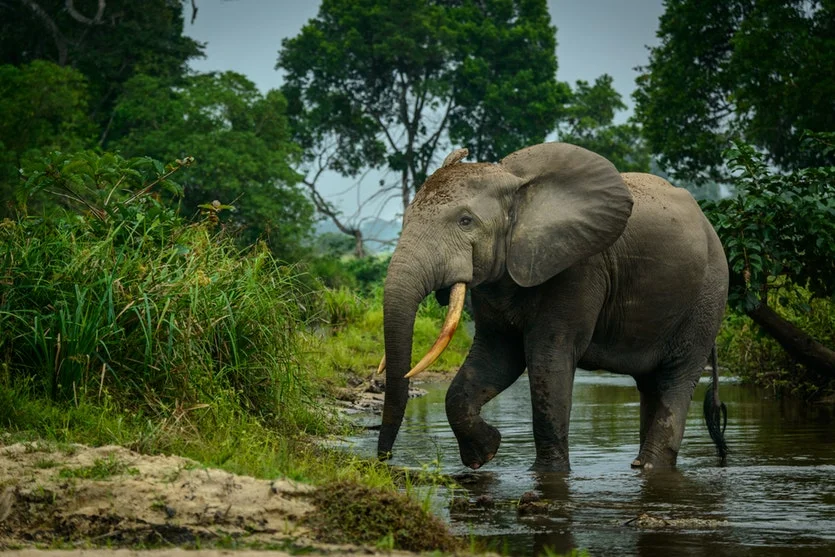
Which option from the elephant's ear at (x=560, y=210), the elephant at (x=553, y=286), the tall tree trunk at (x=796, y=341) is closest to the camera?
the elephant at (x=553, y=286)

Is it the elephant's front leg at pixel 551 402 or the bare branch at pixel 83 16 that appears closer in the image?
the elephant's front leg at pixel 551 402

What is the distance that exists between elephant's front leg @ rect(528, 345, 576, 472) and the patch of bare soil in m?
3.11

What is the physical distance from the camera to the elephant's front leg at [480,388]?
29.8 ft

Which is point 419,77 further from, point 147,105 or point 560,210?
point 560,210

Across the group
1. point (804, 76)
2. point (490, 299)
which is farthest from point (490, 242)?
point (804, 76)

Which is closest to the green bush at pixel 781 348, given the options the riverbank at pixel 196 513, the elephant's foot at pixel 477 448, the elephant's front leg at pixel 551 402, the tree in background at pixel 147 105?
the elephant's front leg at pixel 551 402

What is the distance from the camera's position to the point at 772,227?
11547mm

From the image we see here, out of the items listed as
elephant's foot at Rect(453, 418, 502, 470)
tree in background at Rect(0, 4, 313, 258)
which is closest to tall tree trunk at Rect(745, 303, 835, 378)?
elephant's foot at Rect(453, 418, 502, 470)

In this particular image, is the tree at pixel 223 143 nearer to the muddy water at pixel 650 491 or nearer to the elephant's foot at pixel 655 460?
the muddy water at pixel 650 491

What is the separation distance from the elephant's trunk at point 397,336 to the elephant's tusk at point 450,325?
127 millimetres

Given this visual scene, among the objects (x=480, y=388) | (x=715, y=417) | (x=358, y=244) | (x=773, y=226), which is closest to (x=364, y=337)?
(x=773, y=226)

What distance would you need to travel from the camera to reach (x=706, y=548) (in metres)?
6.02

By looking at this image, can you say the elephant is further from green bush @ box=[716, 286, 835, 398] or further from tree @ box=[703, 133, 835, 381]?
green bush @ box=[716, 286, 835, 398]

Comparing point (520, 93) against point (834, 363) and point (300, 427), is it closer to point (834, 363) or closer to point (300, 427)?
point (834, 363)
